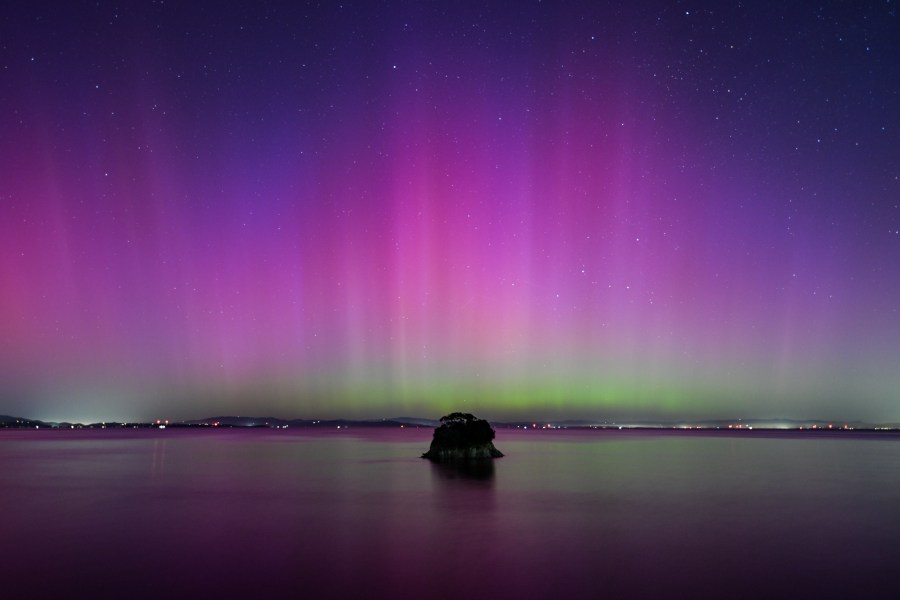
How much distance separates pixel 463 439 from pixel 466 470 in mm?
10295

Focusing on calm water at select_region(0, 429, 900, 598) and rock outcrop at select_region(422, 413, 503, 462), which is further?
rock outcrop at select_region(422, 413, 503, 462)

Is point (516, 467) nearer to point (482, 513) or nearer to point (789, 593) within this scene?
point (482, 513)

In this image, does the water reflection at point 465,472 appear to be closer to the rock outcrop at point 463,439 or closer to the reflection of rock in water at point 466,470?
the reflection of rock in water at point 466,470

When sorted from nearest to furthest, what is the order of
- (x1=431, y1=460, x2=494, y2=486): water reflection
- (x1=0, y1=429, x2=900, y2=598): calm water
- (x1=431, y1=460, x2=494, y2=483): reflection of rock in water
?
(x1=0, y1=429, x2=900, y2=598): calm water → (x1=431, y1=460, x2=494, y2=486): water reflection → (x1=431, y1=460, x2=494, y2=483): reflection of rock in water

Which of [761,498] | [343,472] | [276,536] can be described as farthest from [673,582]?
[343,472]

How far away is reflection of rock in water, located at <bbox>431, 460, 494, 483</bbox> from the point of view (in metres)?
49.7

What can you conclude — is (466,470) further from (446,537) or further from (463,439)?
(446,537)

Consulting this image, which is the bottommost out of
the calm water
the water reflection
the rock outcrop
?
the calm water

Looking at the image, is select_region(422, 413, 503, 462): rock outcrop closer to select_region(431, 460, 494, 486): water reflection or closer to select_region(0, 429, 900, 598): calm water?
select_region(431, 460, 494, 486): water reflection

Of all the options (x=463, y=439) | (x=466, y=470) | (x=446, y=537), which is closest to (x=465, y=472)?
(x=466, y=470)

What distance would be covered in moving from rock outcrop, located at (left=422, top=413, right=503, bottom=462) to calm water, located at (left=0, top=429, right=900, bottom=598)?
14636 mm

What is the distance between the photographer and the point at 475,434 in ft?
220

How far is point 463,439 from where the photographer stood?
222 feet

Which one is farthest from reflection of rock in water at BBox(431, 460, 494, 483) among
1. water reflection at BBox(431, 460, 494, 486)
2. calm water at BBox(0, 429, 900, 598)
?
calm water at BBox(0, 429, 900, 598)
